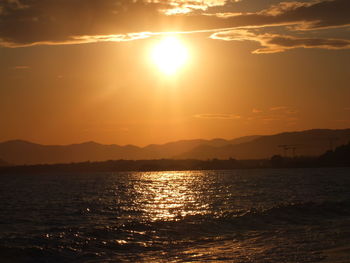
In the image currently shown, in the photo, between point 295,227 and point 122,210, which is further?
point 122,210

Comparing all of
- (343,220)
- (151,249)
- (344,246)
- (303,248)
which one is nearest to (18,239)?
(151,249)

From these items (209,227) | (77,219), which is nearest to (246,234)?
(209,227)

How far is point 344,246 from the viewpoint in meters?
25.8

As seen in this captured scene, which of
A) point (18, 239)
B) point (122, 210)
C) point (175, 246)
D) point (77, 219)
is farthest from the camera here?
point (122, 210)

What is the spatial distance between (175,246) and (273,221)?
1140 centimetres

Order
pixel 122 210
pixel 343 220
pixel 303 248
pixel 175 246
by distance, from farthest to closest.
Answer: pixel 122 210 < pixel 343 220 < pixel 175 246 < pixel 303 248

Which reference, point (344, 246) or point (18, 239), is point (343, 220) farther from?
point (18, 239)

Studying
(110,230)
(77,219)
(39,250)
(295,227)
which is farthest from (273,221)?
(39,250)

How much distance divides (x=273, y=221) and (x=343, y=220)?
15.0 ft

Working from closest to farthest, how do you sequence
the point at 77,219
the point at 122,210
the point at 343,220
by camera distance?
the point at 343,220 < the point at 77,219 < the point at 122,210

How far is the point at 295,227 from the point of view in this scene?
34.5 meters

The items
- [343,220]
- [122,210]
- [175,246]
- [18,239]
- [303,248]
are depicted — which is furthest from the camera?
[122,210]

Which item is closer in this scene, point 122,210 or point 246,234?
point 246,234

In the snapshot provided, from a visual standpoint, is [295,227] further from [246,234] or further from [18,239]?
[18,239]
